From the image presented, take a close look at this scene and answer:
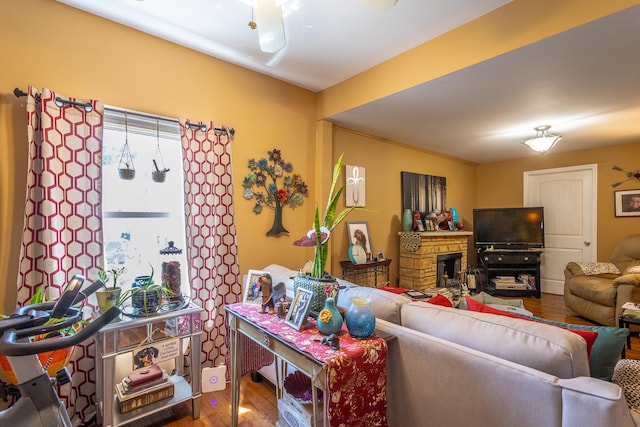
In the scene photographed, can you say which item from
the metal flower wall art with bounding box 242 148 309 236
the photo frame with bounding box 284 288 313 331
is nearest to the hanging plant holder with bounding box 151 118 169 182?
the metal flower wall art with bounding box 242 148 309 236

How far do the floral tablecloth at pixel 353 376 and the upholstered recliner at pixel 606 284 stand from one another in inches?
144

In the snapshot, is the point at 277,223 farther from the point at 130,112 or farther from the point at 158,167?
the point at 130,112

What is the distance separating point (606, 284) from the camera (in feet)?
12.0

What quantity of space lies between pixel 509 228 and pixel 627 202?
5.11 feet

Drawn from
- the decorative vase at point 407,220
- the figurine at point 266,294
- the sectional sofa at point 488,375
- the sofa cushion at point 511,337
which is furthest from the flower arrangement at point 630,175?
the figurine at point 266,294

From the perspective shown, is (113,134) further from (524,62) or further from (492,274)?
(492,274)

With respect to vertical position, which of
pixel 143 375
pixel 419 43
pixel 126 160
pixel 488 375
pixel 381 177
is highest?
pixel 419 43

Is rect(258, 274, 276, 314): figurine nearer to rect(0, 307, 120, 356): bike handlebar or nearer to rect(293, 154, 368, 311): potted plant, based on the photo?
rect(293, 154, 368, 311): potted plant

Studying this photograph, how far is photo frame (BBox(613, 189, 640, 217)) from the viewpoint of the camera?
4483 mm

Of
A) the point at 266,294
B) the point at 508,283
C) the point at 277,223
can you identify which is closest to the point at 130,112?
the point at 277,223

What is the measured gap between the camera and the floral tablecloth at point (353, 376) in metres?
1.22

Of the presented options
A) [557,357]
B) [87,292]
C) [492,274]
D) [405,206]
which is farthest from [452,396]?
[492,274]

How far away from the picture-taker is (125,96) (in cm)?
221

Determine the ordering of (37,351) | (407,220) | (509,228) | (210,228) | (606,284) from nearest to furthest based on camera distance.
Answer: (37,351) → (210,228) → (606,284) → (407,220) → (509,228)
